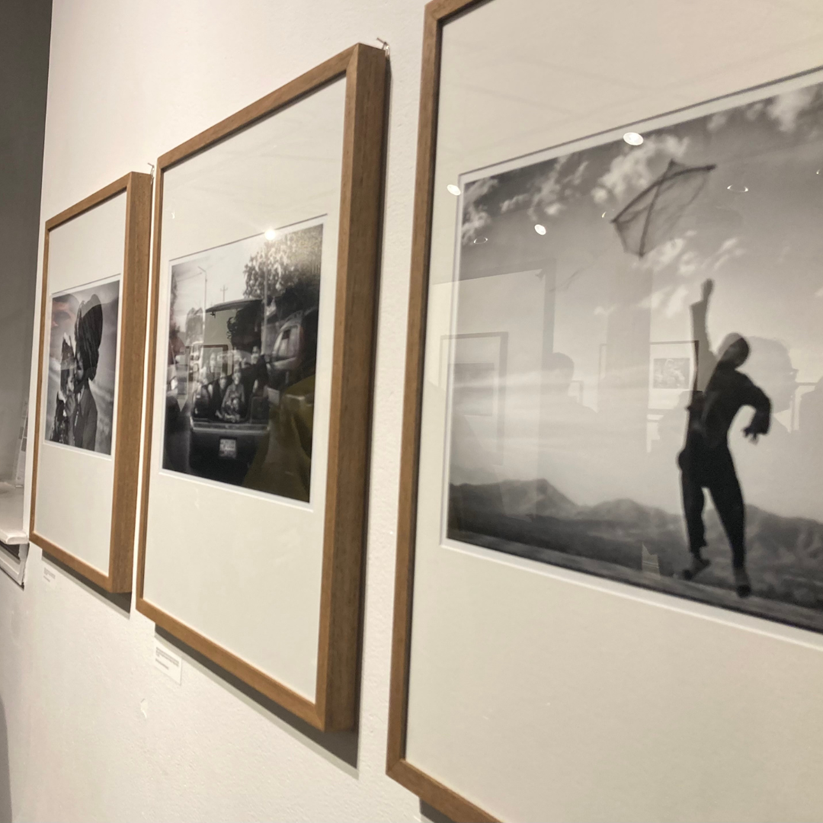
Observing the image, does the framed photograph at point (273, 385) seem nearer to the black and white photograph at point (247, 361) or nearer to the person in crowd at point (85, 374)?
the black and white photograph at point (247, 361)

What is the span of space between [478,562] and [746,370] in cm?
24

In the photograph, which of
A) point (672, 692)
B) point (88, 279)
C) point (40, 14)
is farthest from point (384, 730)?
point (40, 14)

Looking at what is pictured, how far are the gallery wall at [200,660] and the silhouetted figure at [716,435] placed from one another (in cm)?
5

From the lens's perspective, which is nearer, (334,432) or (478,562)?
(478,562)

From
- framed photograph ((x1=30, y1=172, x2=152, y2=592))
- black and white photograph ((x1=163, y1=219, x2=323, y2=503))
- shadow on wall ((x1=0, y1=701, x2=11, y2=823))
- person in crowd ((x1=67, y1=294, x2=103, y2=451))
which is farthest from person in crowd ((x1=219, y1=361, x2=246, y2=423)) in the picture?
shadow on wall ((x1=0, y1=701, x2=11, y2=823))

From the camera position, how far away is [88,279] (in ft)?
4.38

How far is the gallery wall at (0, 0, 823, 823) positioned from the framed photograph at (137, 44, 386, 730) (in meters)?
0.03

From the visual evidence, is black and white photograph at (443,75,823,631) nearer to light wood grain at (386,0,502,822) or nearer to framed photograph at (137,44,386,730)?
light wood grain at (386,0,502,822)

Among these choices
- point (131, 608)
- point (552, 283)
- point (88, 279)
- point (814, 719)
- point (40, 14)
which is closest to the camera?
point (814, 719)

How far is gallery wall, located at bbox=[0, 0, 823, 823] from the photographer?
0.48 metres

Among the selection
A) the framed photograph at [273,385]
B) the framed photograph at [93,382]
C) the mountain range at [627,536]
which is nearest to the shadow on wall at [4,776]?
the framed photograph at [93,382]

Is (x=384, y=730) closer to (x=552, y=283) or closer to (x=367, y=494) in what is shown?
(x=367, y=494)

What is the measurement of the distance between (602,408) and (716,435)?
0.26 ft

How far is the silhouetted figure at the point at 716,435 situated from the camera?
15.9 inches
